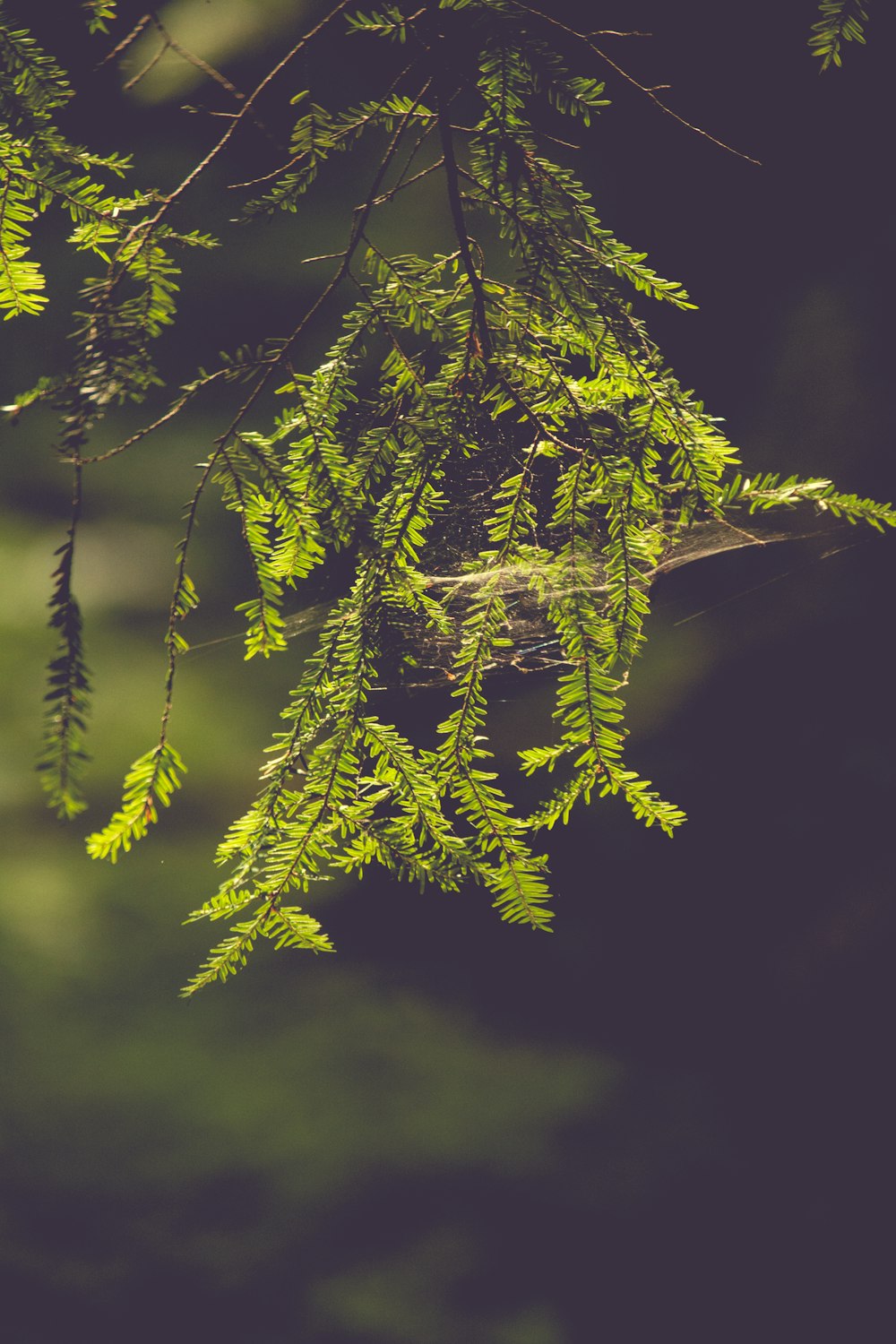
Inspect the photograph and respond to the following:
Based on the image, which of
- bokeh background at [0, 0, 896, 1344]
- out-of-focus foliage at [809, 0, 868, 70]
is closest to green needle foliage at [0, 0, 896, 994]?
out-of-focus foliage at [809, 0, 868, 70]

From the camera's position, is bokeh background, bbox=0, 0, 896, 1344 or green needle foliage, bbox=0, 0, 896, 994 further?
bokeh background, bbox=0, 0, 896, 1344

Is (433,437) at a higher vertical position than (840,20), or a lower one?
A: lower

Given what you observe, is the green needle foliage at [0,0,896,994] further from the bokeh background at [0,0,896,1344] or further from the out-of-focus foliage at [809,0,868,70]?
the bokeh background at [0,0,896,1344]

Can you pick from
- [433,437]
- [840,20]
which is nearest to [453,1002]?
[433,437]

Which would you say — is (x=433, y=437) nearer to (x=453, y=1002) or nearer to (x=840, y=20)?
(x=840, y=20)

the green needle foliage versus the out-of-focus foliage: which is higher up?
the out-of-focus foliage

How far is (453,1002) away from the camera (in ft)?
6.71

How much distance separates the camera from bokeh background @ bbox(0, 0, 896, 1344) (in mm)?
1976

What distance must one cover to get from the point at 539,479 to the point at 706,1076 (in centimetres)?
171

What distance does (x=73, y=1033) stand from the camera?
2.06 metres

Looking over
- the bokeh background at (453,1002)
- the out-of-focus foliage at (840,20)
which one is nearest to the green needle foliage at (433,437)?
the out-of-focus foliage at (840,20)

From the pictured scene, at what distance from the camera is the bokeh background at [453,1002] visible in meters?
1.98

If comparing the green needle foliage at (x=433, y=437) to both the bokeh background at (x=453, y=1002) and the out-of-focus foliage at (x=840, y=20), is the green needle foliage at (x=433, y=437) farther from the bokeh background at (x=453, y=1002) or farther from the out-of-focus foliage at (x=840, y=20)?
the bokeh background at (x=453, y=1002)

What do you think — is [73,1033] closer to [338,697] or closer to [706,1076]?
[706,1076]
